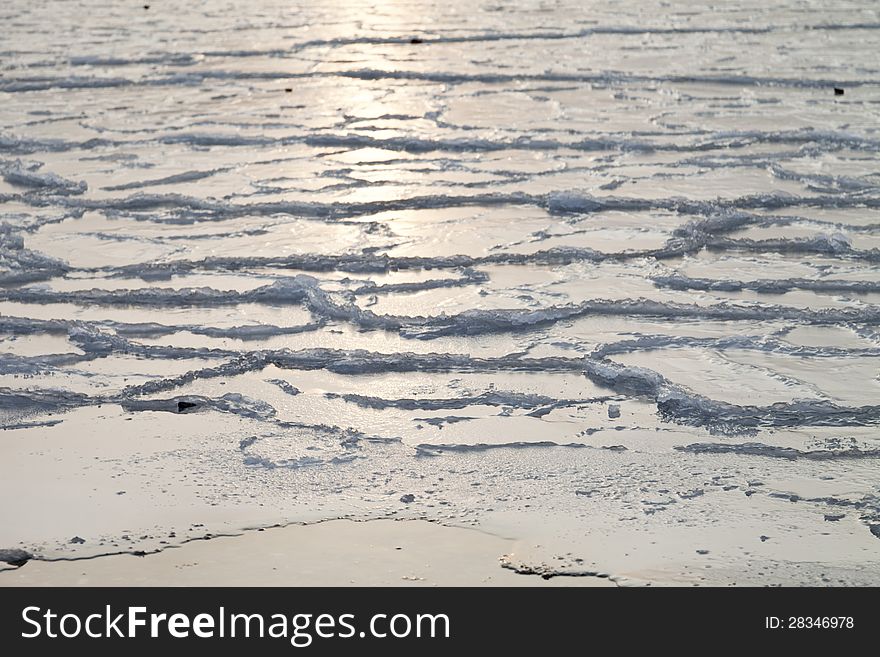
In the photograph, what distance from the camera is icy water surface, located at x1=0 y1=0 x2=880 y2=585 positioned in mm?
2910

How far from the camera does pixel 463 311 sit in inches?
162

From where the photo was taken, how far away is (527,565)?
2664mm

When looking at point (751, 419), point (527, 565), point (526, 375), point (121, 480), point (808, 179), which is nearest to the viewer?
point (527, 565)

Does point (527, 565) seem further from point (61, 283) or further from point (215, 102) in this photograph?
point (215, 102)

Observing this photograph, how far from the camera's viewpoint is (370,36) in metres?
9.98

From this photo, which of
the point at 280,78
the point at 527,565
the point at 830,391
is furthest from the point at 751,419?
the point at 280,78

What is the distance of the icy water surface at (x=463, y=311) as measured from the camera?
291cm

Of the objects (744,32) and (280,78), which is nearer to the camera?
(280,78)

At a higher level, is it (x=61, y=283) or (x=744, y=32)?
(x=744, y=32)

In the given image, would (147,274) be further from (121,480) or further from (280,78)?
(280,78)

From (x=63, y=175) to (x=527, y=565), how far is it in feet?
13.1

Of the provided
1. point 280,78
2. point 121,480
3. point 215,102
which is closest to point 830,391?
point 121,480

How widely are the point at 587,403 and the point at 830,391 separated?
694mm

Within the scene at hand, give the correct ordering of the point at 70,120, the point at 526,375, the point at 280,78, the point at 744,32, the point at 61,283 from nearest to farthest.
Answer: the point at 526,375 < the point at 61,283 < the point at 70,120 < the point at 280,78 < the point at 744,32
